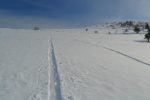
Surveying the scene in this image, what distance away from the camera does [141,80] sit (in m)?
8.05

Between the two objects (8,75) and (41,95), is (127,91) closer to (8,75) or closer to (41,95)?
(41,95)

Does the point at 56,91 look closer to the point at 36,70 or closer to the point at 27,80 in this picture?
the point at 27,80

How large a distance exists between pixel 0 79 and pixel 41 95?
9.46 ft

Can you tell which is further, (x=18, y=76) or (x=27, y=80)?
(x=18, y=76)

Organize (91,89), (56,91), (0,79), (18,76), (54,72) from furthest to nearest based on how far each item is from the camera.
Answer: (54,72)
(18,76)
(0,79)
(91,89)
(56,91)

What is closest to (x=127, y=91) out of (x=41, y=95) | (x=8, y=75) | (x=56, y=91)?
(x=56, y=91)

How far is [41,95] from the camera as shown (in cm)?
588

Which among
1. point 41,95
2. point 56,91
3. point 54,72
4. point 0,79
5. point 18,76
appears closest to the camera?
point 41,95

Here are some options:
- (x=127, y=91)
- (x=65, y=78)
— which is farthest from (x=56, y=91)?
(x=127, y=91)

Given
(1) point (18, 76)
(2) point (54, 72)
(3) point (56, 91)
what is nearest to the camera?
(3) point (56, 91)

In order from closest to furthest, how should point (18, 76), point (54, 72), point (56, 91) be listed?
point (56, 91) < point (18, 76) < point (54, 72)

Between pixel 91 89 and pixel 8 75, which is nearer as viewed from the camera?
pixel 91 89

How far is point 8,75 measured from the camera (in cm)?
844

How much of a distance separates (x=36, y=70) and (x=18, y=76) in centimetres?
138
